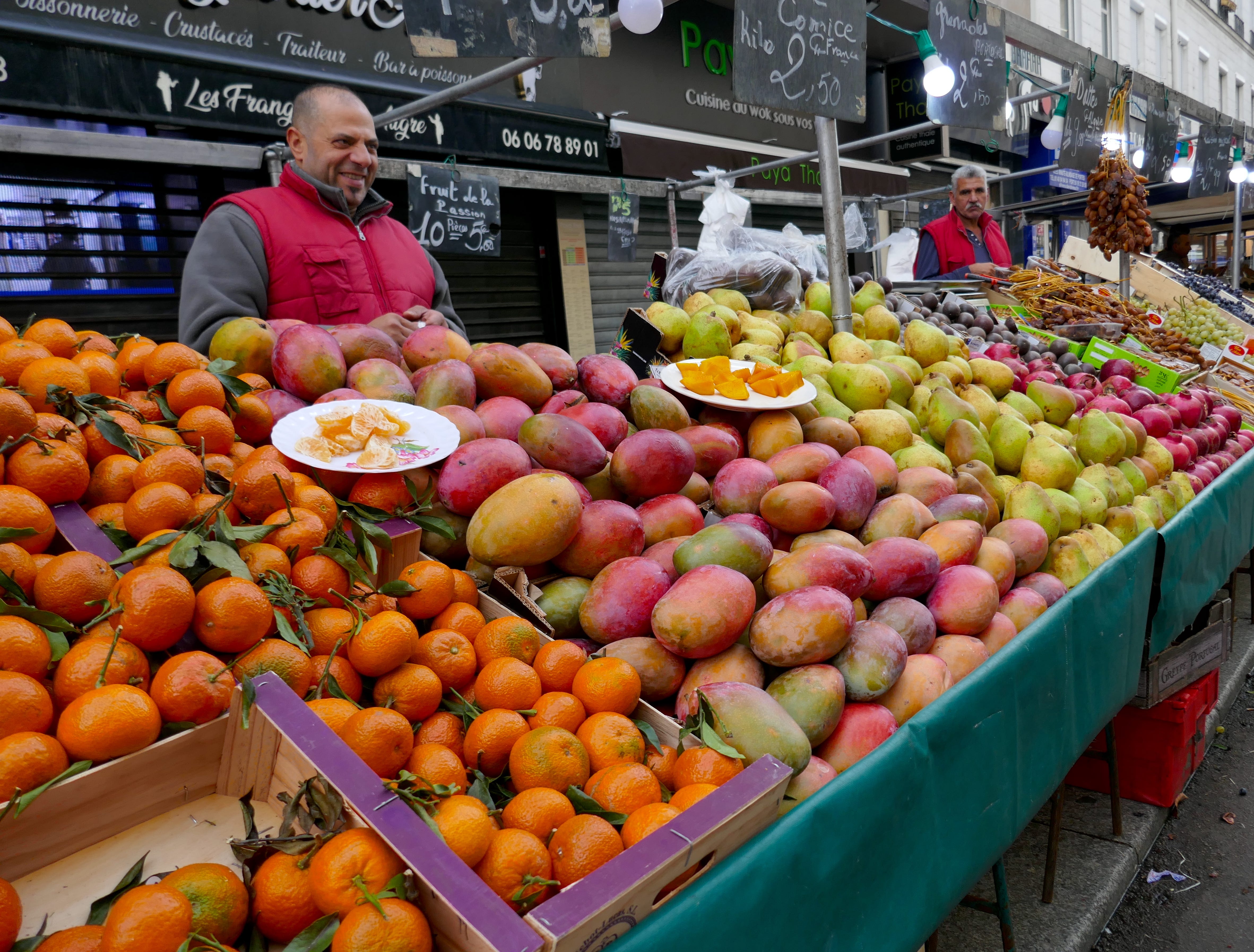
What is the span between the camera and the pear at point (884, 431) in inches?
99.7

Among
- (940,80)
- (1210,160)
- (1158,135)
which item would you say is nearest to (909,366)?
(940,80)

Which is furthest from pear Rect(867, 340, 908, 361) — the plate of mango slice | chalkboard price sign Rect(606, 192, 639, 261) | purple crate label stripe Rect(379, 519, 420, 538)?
chalkboard price sign Rect(606, 192, 639, 261)

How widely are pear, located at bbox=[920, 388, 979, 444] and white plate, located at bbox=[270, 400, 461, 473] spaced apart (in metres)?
1.74

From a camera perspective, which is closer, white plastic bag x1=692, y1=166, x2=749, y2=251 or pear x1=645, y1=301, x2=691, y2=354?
pear x1=645, y1=301, x2=691, y2=354

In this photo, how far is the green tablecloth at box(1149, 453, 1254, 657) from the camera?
278cm

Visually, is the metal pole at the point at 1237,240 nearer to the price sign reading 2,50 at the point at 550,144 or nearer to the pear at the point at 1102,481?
the price sign reading 2,50 at the point at 550,144

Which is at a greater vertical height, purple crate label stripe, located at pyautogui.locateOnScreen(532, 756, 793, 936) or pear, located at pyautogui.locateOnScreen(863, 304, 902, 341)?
pear, located at pyautogui.locateOnScreen(863, 304, 902, 341)

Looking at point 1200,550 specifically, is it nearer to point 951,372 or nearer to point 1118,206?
point 951,372

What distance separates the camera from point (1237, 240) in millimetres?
11281

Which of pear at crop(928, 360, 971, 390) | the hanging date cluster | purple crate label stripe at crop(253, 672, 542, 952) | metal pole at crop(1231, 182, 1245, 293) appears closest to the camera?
purple crate label stripe at crop(253, 672, 542, 952)

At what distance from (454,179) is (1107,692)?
4.60m

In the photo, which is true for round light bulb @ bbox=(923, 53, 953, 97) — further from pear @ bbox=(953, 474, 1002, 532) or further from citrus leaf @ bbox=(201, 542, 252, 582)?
citrus leaf @ bbox=(201, 542, 252, 582)

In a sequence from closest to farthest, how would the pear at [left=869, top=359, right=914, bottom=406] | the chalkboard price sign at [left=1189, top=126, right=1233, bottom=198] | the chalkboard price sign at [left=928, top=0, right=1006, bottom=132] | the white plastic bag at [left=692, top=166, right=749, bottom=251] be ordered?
the pear at [left=869, top=359, right=914, bottom=406] → the chalkboard price sign at [left=928, top=0, right=1006, bottom=132] → the white plastic bag at [left=692, top=166, right=749, bottom=251] → the chalkboard price sign at [left=1189, top=126, right=1233, bottom=198]

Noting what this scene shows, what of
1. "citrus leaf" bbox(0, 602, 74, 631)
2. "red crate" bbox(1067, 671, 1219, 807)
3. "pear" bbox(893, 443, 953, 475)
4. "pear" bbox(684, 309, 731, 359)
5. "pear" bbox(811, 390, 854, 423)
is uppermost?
"pear" bbox(684, 309, 731, 359)
